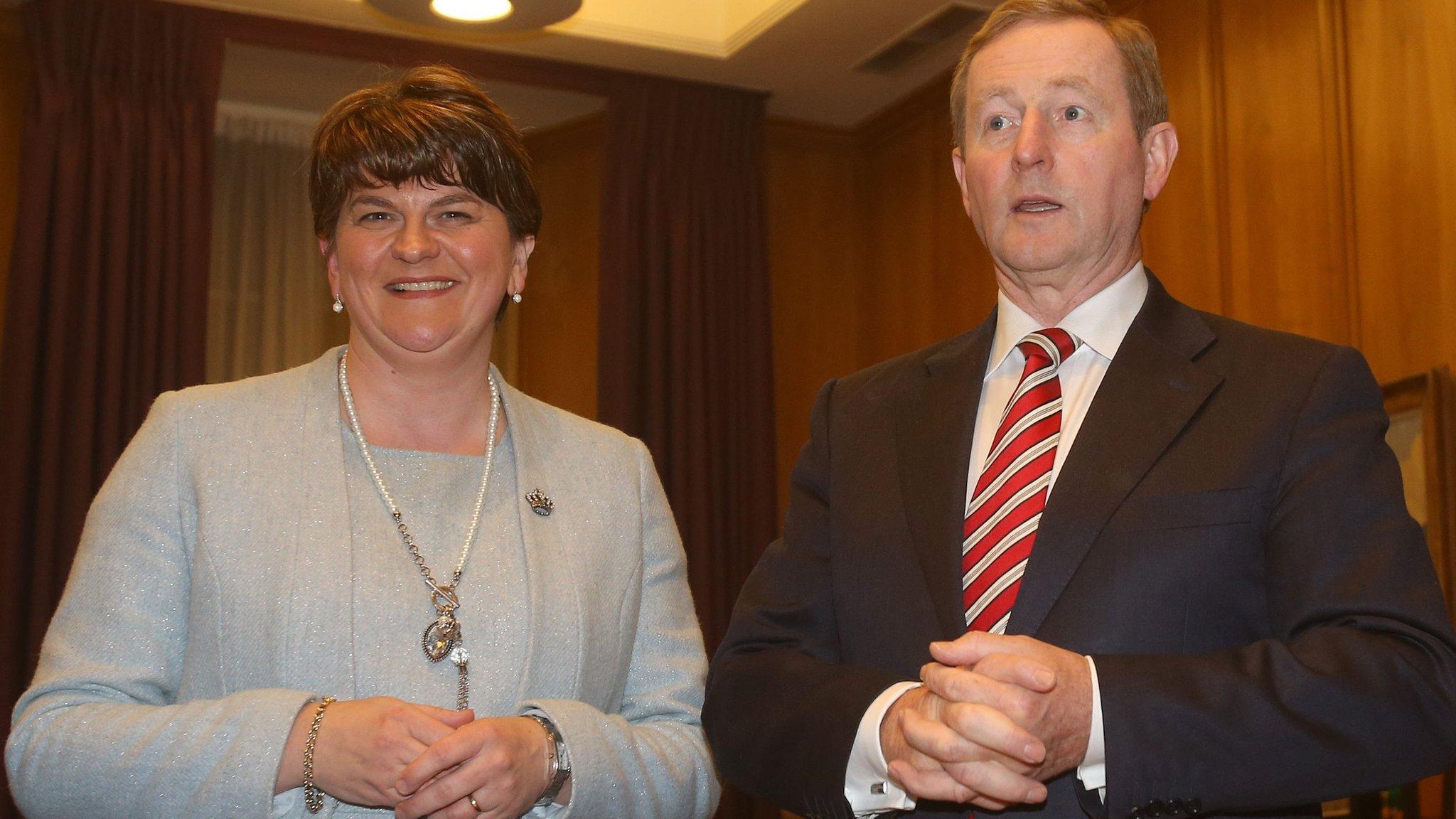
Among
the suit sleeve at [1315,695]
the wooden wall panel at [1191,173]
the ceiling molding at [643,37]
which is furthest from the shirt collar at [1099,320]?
the ceiling molding at [643,37]

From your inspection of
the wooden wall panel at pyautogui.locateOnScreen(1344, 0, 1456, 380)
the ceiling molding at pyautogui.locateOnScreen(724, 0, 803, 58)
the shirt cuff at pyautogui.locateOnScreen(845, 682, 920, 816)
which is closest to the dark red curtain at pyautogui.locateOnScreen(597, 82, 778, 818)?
the ceiling molding at pyautogui.locateOnScreen(724, 0, 803, 58)

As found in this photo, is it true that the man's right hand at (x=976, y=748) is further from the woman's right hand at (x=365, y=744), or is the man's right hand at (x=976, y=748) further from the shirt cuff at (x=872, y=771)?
the woman's right hand at (x=365, y=744)

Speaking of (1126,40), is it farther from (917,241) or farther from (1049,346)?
(917,241)

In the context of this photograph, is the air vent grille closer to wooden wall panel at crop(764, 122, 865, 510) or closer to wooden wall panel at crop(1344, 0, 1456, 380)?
wooden wall panel at crop(764, 122, 865, 510)

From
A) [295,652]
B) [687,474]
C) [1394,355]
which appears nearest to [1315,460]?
[295,652]

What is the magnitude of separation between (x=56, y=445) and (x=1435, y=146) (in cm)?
475

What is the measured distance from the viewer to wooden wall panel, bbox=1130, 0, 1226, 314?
15.9 ft

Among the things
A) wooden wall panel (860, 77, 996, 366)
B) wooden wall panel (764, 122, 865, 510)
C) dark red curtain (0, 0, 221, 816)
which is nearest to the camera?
dark red curtain (0, 0, 221, 816)

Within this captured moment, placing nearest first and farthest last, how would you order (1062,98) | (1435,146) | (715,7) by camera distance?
(1062,98)
(1435,146)
(715,7)

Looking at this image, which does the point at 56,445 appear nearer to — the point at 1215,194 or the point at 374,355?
the point at 374,355

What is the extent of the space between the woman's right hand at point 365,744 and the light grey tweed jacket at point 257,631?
4cm

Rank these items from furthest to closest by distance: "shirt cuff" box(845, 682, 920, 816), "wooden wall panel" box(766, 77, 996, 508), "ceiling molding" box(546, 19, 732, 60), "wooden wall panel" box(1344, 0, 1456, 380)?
1. "wooden wall panel" box(766, 77, 996, 508)
2. "ceiling molding" box(546, 19, 732, 60)
3. "wooden wall panel" box(1344, 0, 1456, 380)
4. "shirt cuff" box(845, 682, 920, 816)

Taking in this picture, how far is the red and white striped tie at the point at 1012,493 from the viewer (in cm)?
178

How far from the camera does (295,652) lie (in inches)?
81.1
